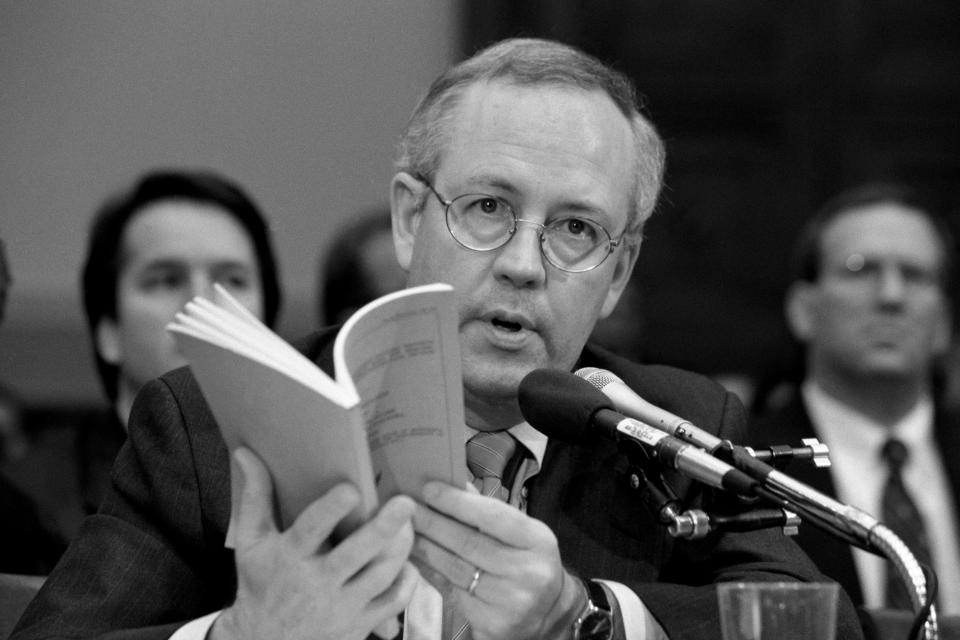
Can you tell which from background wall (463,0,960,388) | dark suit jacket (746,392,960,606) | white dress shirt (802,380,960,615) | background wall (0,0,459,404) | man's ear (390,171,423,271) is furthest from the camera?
background wall (463,0,960,388)

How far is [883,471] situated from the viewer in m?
3.59

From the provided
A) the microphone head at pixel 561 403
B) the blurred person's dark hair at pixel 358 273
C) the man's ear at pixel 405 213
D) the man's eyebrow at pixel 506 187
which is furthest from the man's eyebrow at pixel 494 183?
the blurred person's dark hair at pixel 358 273

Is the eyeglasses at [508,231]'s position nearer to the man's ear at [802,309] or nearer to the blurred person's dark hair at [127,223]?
the blurred person's dark hair at [127,223]

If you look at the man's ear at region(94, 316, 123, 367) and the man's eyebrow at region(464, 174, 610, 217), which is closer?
the man's eyebrow at region(464, 174, 610, 217)

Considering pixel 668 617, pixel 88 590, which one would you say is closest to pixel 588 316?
pixel 668 617

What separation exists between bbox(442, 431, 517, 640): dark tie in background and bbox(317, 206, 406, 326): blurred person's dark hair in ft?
4.92

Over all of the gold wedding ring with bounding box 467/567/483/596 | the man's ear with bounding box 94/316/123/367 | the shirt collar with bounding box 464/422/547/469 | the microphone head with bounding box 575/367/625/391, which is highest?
the microphone head with bounding box 575/367/625/391

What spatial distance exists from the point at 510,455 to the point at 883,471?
1.78 metres

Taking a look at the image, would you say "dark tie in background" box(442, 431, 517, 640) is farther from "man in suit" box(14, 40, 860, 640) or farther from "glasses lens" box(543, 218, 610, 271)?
"glasses lens" box(543, 218, 610, 271)

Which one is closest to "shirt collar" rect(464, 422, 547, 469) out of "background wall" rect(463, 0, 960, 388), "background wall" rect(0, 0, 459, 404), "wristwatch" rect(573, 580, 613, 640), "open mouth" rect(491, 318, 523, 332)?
"open mouth" rect(491, 318, 523, 332)

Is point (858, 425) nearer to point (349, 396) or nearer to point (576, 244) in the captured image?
point (576, 244)

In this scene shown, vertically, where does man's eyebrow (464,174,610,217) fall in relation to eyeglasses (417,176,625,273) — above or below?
above

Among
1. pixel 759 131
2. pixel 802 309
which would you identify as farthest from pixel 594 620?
pixel 759 131

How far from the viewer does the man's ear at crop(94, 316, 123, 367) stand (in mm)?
3250
